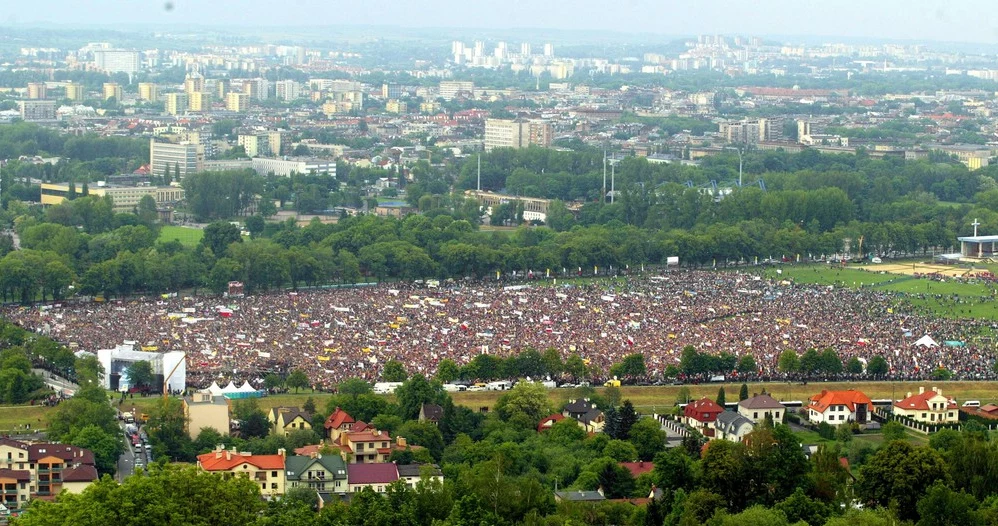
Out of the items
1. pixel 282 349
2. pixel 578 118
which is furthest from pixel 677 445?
pixel 578 118

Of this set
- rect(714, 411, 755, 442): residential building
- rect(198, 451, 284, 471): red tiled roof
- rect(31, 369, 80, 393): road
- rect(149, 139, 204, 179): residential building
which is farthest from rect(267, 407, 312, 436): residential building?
rect(149, 139, 204, 179): residential building

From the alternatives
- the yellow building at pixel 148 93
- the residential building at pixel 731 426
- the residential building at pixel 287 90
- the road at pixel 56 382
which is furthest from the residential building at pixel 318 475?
the residential building at pixel 287 90

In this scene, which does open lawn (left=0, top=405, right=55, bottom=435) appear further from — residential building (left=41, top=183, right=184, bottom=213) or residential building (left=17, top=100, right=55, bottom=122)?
residential building (left=17, top=100, right=55, bottom=122)

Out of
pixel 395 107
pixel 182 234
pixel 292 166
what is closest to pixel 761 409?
pixel 182 234

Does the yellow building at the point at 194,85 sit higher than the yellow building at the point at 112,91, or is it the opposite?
the yellow building at the point at 194,85

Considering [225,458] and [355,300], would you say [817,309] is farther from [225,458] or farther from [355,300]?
[225,458]

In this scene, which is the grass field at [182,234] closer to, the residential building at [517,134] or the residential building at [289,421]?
the residential building at [289,421]

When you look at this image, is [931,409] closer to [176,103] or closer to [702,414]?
[702,414]
